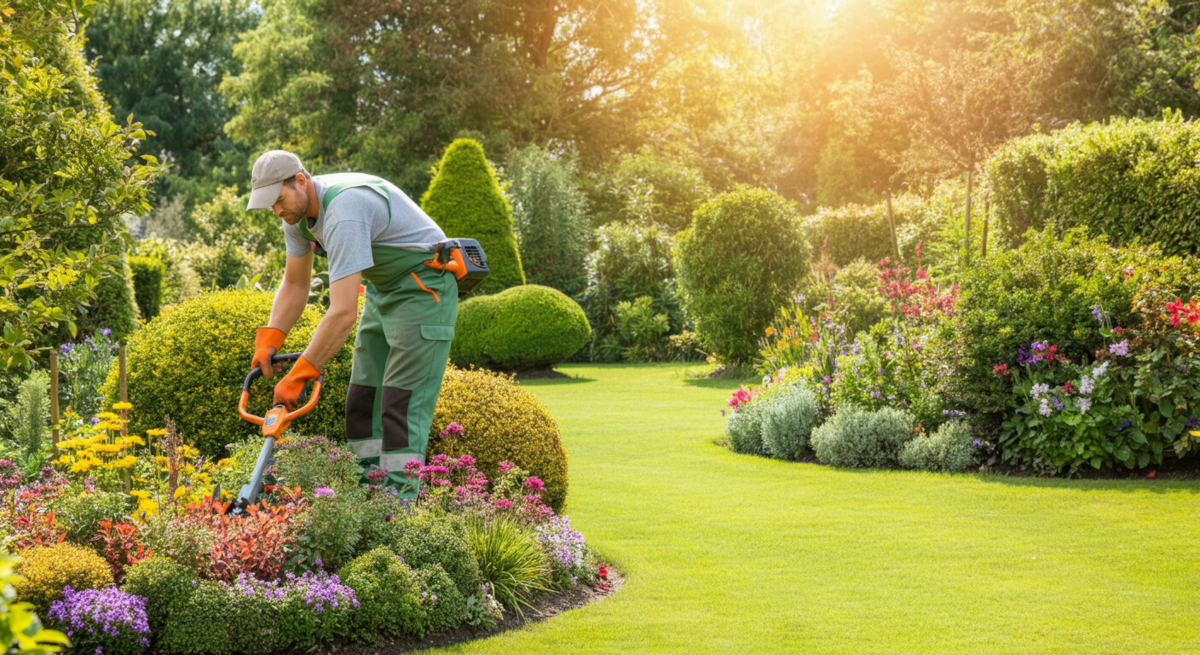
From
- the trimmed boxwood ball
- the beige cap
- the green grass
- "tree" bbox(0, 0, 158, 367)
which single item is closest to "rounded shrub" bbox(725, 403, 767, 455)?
the green grass

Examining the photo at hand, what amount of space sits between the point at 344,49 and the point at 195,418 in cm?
2250

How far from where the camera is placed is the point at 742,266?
15.3 m

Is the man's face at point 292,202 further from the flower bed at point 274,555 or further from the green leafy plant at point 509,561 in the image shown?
the green leafy plant at point 509,561

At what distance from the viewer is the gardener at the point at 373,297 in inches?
154

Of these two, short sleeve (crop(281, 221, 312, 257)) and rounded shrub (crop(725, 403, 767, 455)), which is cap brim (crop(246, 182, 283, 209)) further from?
rounded shrub (crop(725, 403, 767, 455))

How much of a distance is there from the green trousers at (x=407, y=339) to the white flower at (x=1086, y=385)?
4.63 metres

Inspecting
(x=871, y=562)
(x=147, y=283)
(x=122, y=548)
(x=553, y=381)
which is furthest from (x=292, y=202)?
(x=553, y=381)

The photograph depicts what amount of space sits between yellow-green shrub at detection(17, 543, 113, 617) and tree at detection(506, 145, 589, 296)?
58.9 ft

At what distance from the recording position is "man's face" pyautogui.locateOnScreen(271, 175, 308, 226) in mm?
3977

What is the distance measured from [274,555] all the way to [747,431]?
5350 mm

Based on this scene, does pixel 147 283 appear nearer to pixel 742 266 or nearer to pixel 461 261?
pixel 742 266

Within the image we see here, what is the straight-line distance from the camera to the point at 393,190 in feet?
14.3

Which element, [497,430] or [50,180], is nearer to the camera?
[50,180]

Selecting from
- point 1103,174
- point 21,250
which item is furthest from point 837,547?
point 1103,174
